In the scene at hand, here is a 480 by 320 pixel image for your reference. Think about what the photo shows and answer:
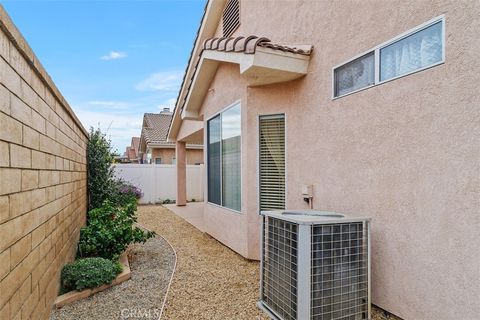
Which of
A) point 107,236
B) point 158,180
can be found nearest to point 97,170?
point 107,236

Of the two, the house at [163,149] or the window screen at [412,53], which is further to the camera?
the house at [163,149]

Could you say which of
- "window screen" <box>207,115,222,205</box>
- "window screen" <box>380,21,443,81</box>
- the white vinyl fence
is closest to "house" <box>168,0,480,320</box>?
"window screen" <box>380,21,443,81</box>

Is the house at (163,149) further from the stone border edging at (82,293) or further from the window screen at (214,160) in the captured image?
the stone border edging at (82,293)

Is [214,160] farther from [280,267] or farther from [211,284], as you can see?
[280,267]

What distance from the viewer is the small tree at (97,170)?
8750mm

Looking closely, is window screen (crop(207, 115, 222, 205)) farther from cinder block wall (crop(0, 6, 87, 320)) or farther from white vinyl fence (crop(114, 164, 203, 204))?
white vinyl fence (crop(114, 164, 203, 204))

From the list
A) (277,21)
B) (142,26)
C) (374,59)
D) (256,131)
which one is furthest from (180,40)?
(374,59)

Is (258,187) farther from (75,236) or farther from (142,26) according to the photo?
(142,26)

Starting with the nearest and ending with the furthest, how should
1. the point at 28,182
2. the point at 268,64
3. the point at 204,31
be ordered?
1. the point at 28,182
2. the point at 268,64
3. the point at 204,31

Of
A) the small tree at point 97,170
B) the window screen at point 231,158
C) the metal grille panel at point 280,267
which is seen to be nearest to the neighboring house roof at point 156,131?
the small tree at point 97,170

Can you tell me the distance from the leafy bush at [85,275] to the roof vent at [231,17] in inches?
285

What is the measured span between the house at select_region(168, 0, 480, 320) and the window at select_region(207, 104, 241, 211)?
2.8 inches

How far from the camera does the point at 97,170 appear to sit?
8891mm

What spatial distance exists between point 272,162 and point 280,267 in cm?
294
